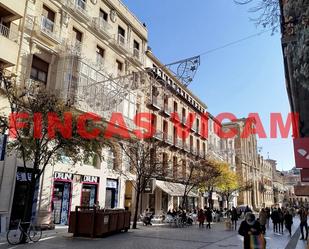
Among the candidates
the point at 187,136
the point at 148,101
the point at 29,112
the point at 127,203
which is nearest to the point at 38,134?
the point at 29,112

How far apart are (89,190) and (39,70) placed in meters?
8.82

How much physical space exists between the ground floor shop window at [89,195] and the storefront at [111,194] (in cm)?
160

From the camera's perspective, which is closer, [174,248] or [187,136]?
[174,248]

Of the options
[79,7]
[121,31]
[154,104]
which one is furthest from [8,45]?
[154,104]

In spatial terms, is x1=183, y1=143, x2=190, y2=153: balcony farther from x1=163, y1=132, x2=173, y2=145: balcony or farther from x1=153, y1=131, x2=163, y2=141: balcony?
x1=153, y1=131, x2=163, y2=141: balcony

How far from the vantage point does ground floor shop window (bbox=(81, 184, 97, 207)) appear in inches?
839

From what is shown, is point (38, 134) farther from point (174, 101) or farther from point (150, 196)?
point (174, 101)

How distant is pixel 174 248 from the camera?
40.5ft

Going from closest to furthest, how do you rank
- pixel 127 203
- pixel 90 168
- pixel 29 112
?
1. pixel 29 112
2. pixel 90 168
3. pixel 127 203

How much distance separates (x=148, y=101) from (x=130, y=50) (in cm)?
552

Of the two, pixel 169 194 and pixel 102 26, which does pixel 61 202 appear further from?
pixel 102 26

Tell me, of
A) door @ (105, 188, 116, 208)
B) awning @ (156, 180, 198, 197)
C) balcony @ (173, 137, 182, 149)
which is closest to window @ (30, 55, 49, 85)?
door @ (105, 188, 116, 208)

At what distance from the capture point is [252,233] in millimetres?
7672

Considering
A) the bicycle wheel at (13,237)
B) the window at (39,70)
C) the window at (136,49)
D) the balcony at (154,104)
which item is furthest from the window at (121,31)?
the bicycle wheel at (13,237)
